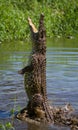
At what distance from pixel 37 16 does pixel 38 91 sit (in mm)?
20103

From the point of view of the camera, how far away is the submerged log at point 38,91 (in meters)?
7.50

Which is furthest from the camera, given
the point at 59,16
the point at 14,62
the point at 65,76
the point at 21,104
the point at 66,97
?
the point at 59,16

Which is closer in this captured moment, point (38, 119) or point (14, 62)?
point (38, 119)

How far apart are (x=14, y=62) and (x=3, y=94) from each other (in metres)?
4.95

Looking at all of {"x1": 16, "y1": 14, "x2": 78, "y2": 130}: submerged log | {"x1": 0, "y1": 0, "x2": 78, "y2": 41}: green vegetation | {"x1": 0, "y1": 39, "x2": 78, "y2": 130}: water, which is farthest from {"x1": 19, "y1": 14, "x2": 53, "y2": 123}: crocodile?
{"x1": 0, "y1": 0, "x2": 78, "y2": 41}: green vegetation

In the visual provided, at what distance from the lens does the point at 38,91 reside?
7684mm

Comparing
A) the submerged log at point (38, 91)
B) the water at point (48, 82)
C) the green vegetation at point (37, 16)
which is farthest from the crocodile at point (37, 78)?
the green vegetation at point (37, 16)

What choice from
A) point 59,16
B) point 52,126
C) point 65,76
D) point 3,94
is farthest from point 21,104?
point 59,16

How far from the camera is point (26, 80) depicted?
768 cm

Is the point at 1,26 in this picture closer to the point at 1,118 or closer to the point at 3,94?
the point at 3,94

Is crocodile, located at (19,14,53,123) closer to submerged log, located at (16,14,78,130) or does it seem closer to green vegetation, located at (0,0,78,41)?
submerged log, located at (16,14,78,130)

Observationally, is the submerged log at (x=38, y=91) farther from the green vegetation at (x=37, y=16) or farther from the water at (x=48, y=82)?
the green vegetation at (x=37, y=16)

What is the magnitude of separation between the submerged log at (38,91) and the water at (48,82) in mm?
228

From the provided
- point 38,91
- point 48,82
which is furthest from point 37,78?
point 48,82
